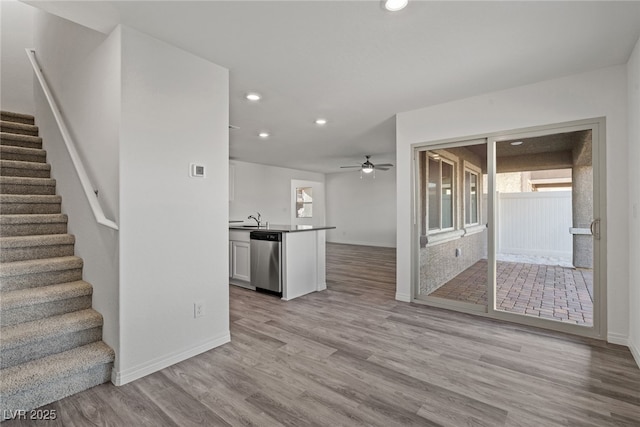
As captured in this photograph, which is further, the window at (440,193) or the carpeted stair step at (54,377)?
the window at (440,193)

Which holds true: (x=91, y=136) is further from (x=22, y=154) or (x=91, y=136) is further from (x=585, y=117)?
(x=585, y=117)

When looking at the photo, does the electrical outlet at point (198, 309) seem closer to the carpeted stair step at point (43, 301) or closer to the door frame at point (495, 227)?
the carpeted stair step at point (43, 301)

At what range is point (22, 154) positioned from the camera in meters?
3.34

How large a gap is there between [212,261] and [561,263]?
4601mm

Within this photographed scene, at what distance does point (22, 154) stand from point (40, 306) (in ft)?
7.06

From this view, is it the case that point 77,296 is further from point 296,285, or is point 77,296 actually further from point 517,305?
point 517,305

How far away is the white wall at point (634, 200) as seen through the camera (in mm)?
2322

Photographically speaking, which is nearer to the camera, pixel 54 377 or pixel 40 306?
pixel 54 377

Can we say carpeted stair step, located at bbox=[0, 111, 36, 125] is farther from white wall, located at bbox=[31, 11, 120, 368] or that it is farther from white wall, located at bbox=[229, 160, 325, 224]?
white wall, located at bbox=[229, 160, 325, 224]

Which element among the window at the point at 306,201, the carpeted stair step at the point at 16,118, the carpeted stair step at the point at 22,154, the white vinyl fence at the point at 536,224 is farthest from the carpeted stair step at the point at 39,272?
the window at the point at 306,201

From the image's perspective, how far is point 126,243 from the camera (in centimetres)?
205

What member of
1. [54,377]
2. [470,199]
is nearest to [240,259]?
[54,377]

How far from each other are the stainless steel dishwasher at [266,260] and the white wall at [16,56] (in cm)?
389

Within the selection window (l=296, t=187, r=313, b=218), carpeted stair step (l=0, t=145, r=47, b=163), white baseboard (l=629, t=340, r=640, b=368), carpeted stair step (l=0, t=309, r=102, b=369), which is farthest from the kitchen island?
window (l=296, t=187, r=313, b=218)
